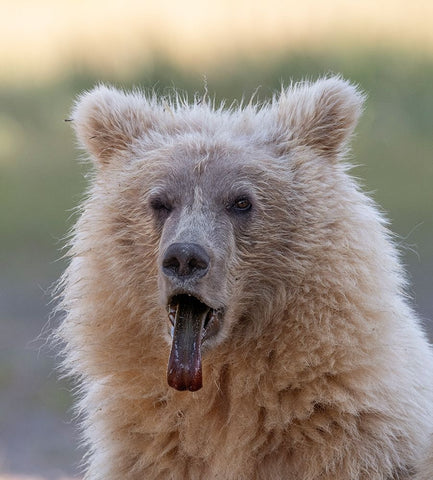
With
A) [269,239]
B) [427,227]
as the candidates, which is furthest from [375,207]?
[427,227]

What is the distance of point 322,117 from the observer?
575 cm

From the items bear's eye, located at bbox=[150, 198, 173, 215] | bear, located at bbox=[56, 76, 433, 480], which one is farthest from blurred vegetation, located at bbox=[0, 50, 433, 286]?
bear's eye, located at bbox=[150, 198, 173, 215]

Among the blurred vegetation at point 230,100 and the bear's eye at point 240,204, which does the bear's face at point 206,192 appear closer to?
the bear's eye at point 240,204

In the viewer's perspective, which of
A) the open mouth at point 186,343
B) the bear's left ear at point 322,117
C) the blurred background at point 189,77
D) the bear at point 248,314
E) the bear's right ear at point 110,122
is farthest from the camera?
the blurred background at point 189,77

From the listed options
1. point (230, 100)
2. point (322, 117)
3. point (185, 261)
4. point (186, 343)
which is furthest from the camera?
point (230, 100)

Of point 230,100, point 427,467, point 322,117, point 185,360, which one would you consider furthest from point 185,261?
point 230,100

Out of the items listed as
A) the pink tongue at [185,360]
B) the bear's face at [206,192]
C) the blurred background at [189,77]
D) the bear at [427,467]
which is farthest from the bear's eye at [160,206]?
the blurred background at [189,77]

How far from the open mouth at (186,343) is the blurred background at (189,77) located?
6.81m

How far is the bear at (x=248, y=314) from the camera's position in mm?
5316

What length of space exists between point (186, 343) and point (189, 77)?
7874mm

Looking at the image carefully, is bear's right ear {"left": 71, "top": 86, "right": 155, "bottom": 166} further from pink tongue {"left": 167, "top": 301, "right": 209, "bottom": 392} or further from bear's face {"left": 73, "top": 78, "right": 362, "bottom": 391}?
pink tongue {"left": 167, "top": 301, "right": 209, "bottom": 392}

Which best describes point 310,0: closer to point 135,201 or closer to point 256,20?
point 256,20

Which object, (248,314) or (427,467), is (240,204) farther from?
(427,467)

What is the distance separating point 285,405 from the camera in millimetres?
5375
